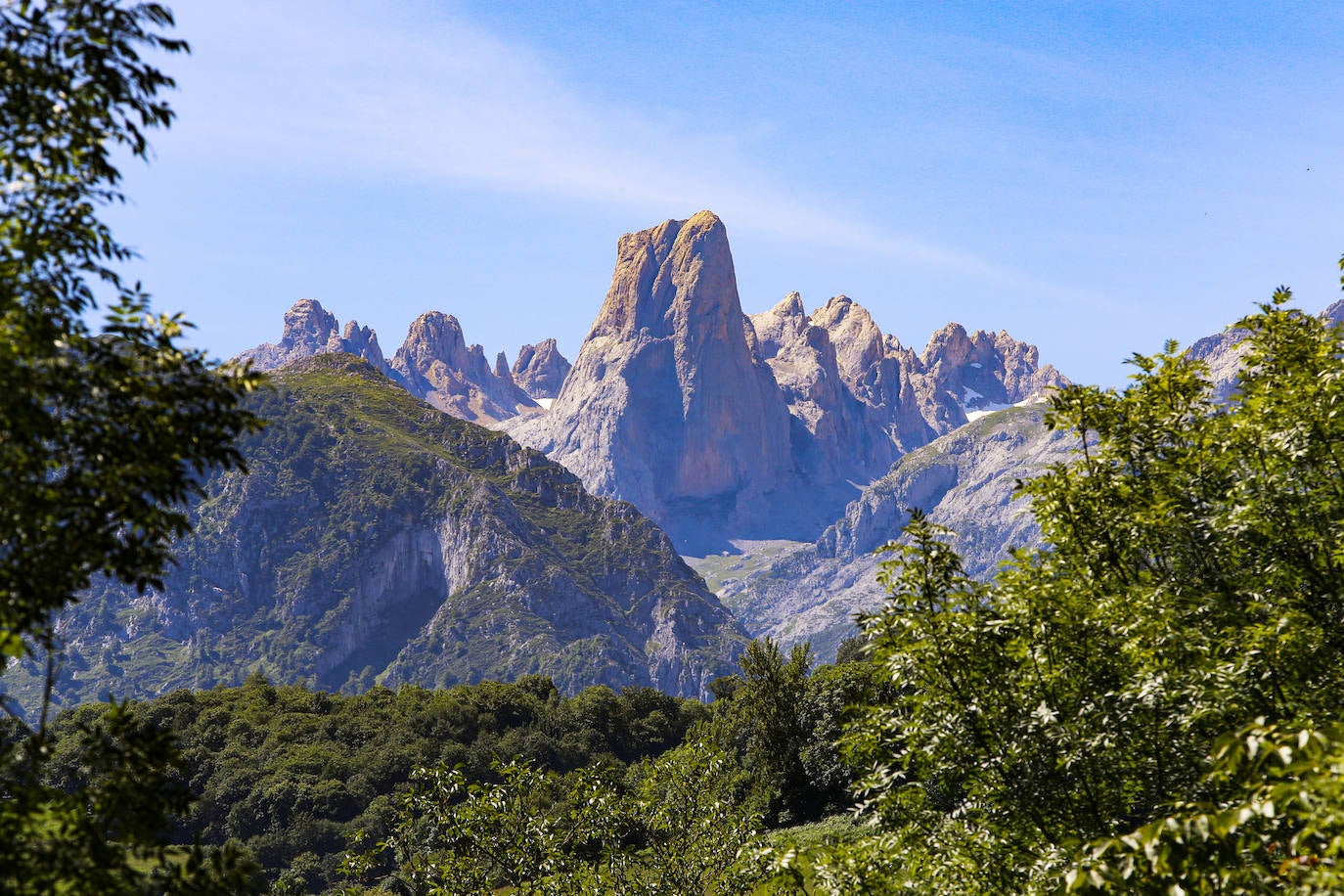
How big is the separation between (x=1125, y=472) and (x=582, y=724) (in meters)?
96.5

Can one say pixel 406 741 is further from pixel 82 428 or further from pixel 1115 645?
pixel 82 428

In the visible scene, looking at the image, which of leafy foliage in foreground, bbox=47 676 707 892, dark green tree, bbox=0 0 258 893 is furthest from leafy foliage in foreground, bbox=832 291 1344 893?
leafy foliage in foreground, bbox=47 676 707 892

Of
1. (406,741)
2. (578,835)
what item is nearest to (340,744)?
(406,741)

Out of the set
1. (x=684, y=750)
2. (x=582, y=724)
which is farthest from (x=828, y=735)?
(x=582, y=724)

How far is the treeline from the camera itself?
224ft

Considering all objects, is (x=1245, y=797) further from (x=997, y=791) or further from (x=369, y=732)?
(x=369, y=732)

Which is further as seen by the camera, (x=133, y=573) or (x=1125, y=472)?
(x=1125, y=472)

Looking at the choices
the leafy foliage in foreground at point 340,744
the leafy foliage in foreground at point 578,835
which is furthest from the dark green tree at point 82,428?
the leafy foliage in foreground at point 340,744

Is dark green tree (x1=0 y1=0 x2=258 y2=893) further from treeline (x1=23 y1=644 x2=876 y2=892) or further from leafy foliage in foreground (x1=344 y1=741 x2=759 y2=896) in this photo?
treeline (x1=23 y1=644 x2=876 y2=892)

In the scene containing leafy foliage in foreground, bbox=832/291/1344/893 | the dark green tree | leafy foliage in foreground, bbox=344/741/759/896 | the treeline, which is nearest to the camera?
the dark green tree

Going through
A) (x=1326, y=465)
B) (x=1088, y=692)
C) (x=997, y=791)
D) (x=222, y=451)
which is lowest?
(x=997, y=791)

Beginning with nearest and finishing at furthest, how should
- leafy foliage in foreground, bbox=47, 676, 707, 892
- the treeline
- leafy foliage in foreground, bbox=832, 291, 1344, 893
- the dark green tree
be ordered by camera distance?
the dark green tree
leafy foliage in foreground, bbox=832, 291, 1344, 893
the treeline
leafy foliage in foreground, bbox=47, 676, 707, 892

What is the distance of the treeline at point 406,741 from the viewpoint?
6819 cm

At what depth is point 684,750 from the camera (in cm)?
3406
